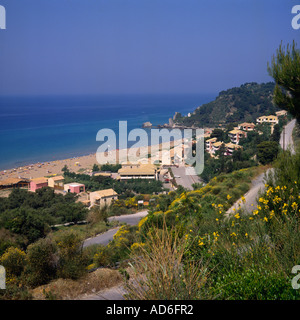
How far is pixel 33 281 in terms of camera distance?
11.1 feet

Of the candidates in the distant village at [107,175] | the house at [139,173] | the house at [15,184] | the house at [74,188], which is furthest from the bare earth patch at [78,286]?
the house at [15,184]

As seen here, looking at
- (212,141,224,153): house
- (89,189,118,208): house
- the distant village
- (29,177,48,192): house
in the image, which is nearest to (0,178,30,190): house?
the distant village

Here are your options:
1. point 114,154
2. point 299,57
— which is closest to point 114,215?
point 299,57

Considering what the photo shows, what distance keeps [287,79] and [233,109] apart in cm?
3777

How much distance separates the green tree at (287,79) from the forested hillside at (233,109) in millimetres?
32377

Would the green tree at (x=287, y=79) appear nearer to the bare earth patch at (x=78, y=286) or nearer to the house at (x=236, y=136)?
the bare earth patch at (x=78, y=286)

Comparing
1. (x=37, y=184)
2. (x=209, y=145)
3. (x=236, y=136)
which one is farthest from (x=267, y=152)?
(x=236, y=136)

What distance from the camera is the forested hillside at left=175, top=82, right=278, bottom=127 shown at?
3731cm

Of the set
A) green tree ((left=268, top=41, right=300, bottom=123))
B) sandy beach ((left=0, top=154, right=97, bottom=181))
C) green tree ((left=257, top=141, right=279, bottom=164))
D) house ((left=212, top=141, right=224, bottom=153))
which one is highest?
green tree ((left=268, top=41, right=300, bottom=123))

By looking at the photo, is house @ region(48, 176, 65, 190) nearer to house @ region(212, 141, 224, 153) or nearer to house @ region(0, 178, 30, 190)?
house @ region(0, 178, 30, 190)

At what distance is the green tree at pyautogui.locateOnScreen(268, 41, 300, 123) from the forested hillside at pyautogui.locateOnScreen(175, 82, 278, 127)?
3238cm

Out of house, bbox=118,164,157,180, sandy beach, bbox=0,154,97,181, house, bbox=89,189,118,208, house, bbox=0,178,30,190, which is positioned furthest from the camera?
sandy beach, bbox=0,154,97,181

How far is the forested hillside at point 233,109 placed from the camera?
3731cm
